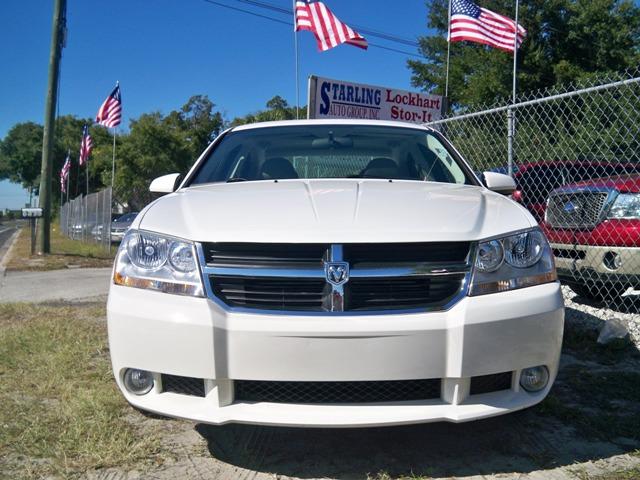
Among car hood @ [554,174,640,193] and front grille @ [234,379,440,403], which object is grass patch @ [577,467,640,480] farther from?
car hood @ [554,174,640,193]

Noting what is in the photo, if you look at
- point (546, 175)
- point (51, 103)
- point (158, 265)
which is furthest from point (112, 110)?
point (158, 265)

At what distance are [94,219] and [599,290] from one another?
1726 cm

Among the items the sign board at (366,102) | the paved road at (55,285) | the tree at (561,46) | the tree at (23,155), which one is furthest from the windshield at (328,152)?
the tree at (23,155)

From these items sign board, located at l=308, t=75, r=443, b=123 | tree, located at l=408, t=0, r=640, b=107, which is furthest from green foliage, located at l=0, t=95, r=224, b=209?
sign board, located at l=308, t=75, r=443, b=123

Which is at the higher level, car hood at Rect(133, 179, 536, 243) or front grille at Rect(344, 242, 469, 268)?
car hood at Rect(133, 179, 536, 243)

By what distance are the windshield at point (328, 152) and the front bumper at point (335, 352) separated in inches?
62.7

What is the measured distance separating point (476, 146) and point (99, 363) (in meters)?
5.76

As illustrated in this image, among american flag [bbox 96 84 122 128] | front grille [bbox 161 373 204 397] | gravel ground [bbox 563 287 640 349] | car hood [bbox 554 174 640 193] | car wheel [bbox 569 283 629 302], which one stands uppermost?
american flag [bbox 96 84 122 128]

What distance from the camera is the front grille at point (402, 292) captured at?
242 centimetres

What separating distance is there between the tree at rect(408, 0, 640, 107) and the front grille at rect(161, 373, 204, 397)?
25232 millimetres

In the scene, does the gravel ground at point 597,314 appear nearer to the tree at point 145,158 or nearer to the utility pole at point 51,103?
the utility pole at point 51,103

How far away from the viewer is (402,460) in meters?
2.70

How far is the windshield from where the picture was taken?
392 centimetres

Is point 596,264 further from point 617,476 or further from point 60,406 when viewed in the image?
point 60,406
